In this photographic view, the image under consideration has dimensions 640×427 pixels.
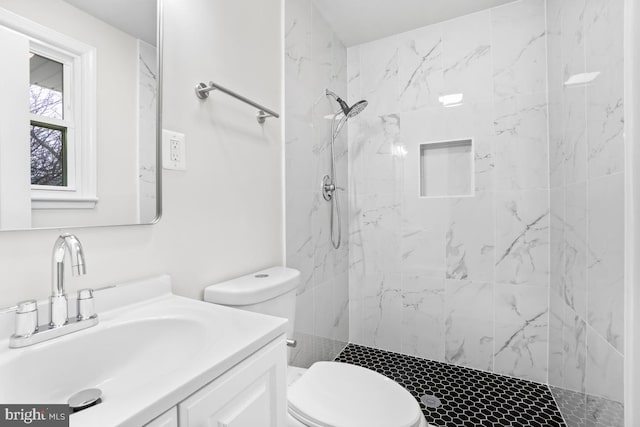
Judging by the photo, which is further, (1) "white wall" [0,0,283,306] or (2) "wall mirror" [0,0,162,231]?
(1) "white wall" [0,0,283,306]

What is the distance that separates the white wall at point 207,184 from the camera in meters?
0.78

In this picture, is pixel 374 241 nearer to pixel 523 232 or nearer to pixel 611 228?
pixel 523 232

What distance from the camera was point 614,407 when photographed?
3.17 ft

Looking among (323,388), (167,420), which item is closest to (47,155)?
(167,420)

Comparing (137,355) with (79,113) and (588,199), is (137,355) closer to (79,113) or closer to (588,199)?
(79,113)

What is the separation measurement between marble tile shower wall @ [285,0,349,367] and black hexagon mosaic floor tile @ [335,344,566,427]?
1.29 ft

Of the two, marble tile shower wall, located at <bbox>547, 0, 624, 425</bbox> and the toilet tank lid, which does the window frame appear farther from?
marble tile shower wall, located at <bbox>547, 0, 624, 425</bbox>

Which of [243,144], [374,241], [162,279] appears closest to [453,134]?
[374,241]

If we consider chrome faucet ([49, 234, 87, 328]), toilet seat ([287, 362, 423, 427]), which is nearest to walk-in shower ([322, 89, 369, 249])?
toilet seat ([287, 362, 423, 427])

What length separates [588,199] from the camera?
117 cm

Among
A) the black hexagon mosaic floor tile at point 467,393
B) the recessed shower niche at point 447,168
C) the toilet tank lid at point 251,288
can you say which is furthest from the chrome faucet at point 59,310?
the recessed shower niche at point 447,168

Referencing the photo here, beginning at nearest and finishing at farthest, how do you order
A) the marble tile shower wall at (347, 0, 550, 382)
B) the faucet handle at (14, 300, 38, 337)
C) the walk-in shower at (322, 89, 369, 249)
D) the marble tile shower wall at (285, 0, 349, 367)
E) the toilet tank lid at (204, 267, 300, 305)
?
the faucet handle at (14, 300, 38, 337), the toilet tank lid at (204, 267, 300, 305), the marble tile shower wall at (285, 0, 349, 367), the marble tile shower wall at (347, 0, 550, 382), the walk-in shower at (322, 89, 369, 249)

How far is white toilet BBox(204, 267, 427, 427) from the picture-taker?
0.99m

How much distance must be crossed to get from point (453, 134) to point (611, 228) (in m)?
1.22
